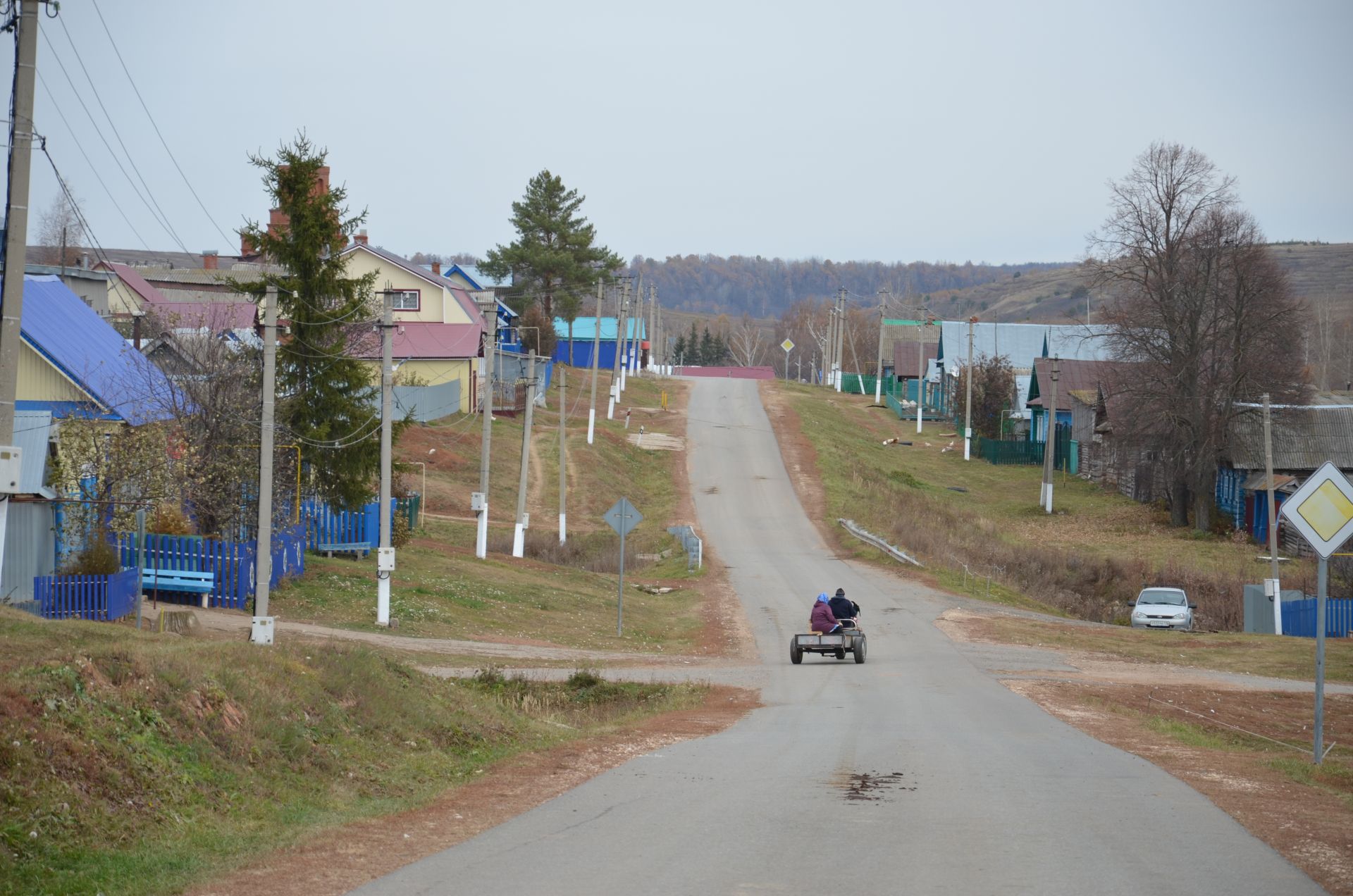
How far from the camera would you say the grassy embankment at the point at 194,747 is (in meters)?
7.65

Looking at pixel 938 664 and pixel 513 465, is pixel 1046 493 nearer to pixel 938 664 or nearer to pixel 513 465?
pixel 513 465

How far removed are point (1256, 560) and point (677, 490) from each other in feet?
79.5

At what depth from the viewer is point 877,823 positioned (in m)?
9.03

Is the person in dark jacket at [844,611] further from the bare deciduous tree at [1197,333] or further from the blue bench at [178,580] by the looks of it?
the bare deciduous tree at [1197,333]

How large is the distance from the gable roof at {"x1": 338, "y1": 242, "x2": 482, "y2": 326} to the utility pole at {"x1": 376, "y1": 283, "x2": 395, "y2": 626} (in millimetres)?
38584

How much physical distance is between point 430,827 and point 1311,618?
32.5 meters

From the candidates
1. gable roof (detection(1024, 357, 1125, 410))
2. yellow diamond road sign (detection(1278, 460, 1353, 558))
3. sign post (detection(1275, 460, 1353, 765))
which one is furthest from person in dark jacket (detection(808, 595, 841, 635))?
gable roof (detection(1024, 357, 1125, 410))

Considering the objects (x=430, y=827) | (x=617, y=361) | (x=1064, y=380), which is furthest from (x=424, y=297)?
(x=430, y=827)

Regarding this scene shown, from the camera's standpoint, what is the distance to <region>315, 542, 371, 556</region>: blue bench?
34219 millimetres

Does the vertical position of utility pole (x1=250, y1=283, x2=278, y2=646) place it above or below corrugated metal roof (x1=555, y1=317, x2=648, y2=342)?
below

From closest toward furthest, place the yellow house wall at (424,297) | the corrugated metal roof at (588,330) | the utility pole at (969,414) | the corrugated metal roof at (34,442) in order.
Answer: the corrugated metal roof at (34,442) < the yellow house wall at (424,297) < the utility pole at (969,414) < the corrugated metal roof at (588,330)

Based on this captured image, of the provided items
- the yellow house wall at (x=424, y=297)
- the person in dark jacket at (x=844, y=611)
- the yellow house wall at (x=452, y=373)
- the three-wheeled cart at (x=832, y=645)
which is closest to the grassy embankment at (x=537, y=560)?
the yellow house wall at (x=452, y=373)

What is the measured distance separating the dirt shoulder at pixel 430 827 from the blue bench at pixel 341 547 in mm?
21856

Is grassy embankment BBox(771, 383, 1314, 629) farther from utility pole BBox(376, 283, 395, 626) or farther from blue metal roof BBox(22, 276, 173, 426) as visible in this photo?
blue metal roof BBox(22, 276, 173, 426)
